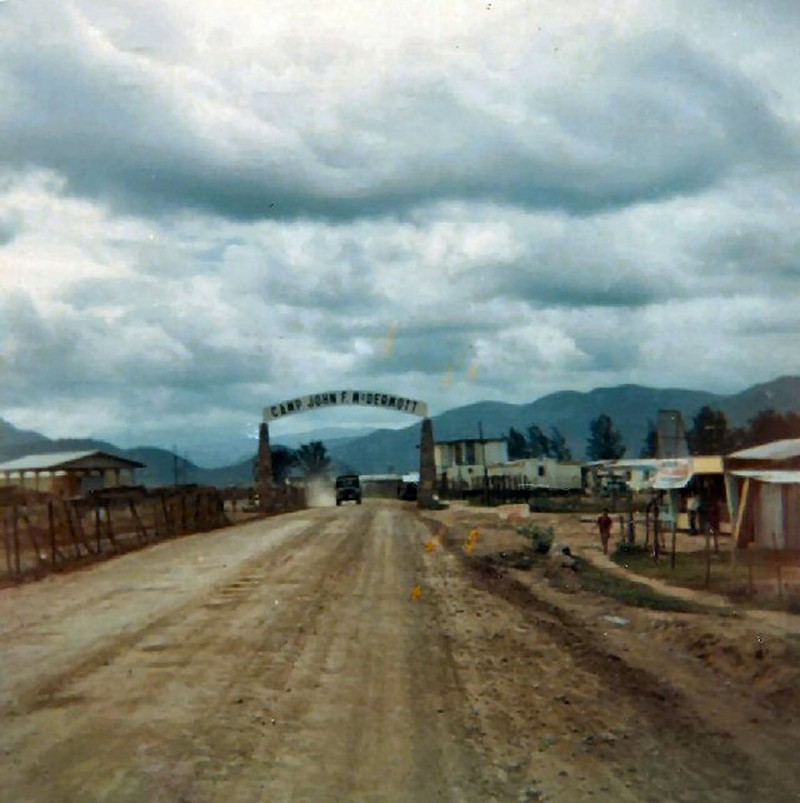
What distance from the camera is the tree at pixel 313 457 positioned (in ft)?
539

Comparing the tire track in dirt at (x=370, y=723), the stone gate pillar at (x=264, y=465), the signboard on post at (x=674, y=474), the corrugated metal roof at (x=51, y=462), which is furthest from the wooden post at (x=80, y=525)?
the stone gate pillar at (x=264, y=465)

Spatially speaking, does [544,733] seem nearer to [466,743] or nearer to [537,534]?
[466,743]

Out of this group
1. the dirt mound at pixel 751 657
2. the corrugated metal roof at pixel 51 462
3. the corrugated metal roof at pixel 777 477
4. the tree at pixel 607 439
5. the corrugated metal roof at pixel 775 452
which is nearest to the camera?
the dirt mound at pixel 751 657

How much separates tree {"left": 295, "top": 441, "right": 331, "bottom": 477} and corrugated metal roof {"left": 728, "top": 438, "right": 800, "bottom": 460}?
12797 cm

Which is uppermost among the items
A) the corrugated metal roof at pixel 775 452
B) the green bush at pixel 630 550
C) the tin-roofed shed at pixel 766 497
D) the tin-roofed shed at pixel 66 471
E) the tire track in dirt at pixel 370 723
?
the tin-roofed shed at pixel 66 471

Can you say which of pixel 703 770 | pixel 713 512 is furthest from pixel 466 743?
pixel 713 512

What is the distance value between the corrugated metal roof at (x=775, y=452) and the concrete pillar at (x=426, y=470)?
37284 mm

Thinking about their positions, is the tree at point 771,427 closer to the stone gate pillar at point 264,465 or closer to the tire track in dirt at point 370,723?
the stone gate pillar at point 264,465

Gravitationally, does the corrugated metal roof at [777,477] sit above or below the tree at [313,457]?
below

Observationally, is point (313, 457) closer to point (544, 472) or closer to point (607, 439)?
point (607, 439)

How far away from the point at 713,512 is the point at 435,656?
27.9 m

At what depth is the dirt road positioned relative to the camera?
8.34 meters

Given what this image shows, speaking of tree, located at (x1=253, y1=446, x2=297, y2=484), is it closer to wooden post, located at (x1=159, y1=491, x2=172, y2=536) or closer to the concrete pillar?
the concrete pillar

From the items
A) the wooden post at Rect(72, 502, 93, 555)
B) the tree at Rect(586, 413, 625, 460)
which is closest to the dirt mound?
the wooden post at Rect(72, 502, 93, 555)
